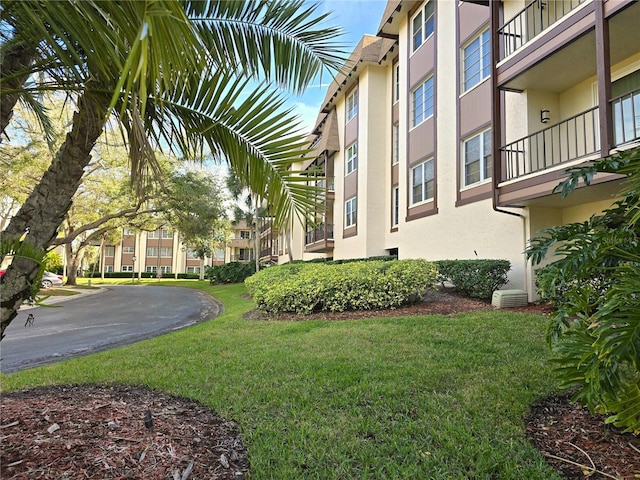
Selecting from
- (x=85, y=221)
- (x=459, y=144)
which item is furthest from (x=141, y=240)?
(x=459, y=144)

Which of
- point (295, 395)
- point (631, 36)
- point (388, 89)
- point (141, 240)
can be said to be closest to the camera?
point (295, 395)

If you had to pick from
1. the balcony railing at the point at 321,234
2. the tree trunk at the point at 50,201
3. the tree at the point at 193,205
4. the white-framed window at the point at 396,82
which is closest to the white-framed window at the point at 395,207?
the white-framed window at the point at 396,82

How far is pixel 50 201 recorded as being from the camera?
3096mm

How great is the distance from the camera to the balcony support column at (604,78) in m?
7.68

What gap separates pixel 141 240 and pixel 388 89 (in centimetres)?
5488

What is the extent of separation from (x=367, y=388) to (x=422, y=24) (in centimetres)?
1573

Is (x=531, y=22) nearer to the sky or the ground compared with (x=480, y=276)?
nearer to the sky

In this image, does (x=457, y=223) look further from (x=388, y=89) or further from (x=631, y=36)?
(x=388, y=89)

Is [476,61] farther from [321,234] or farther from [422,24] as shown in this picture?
[321,234]

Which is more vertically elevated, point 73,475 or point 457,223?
point 457,223

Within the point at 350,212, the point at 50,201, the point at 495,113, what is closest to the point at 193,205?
the point at 350,212

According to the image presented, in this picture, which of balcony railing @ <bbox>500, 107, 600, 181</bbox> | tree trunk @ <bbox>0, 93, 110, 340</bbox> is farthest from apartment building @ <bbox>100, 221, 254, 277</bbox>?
tree trunk @ <bbox>0, 93, 110, 340</bbox>

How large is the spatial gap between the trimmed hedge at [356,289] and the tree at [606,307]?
674 centimetres

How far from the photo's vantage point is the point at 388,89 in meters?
20.1
